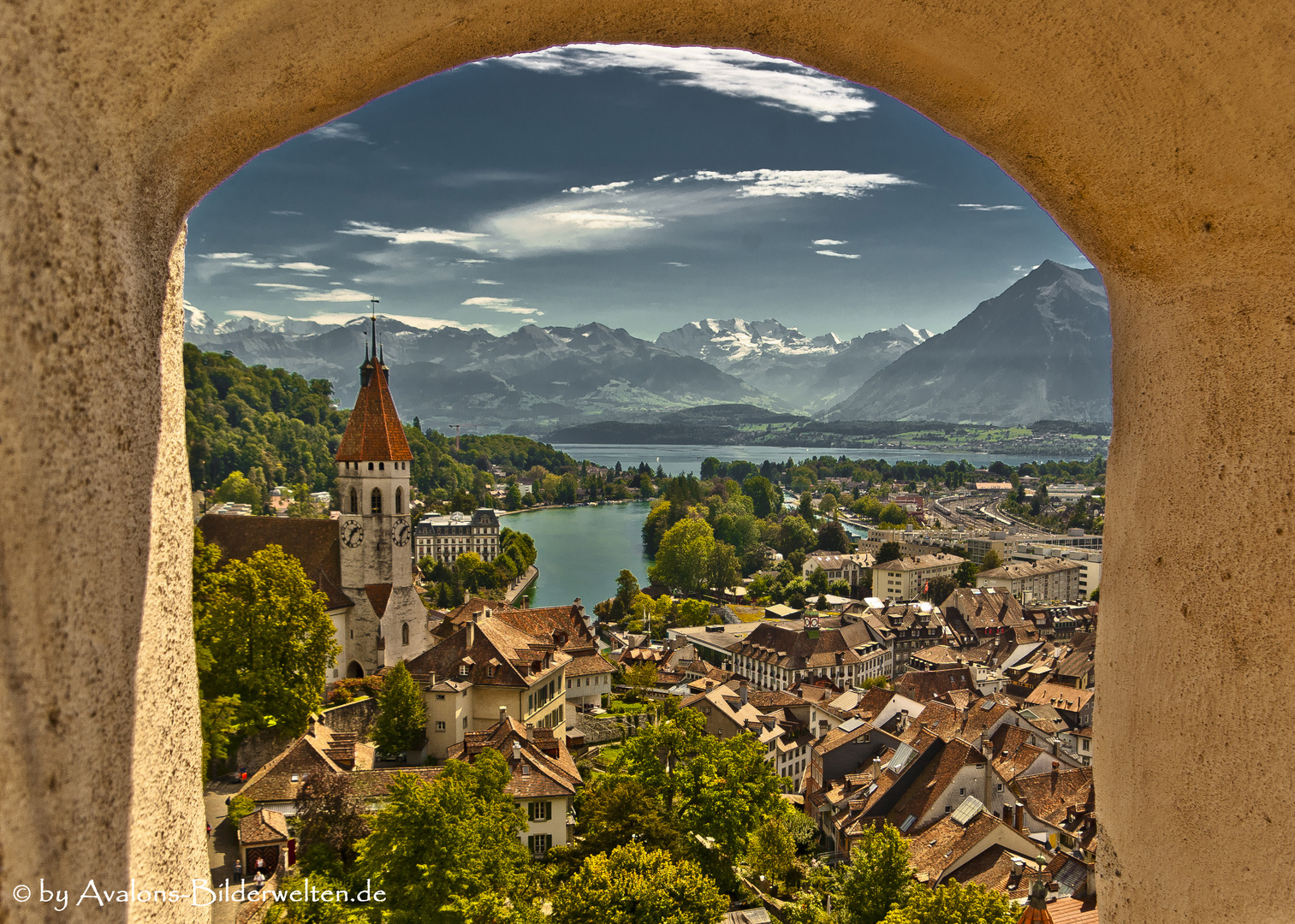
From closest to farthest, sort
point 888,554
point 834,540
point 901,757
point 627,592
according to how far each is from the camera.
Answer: point 901,757
point 627,592
point 888,554
point 834,540

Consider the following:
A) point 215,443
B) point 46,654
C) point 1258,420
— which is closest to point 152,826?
point 46,654

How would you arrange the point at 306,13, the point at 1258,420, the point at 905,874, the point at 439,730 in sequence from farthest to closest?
the point at 439,730
the point at 905,874
the point at 1258,420
the point at 306,13

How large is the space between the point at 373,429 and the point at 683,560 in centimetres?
4118

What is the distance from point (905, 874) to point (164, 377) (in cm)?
1834

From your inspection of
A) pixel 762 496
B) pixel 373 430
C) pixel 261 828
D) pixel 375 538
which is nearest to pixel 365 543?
pixel 375 538

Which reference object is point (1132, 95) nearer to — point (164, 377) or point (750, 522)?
point (164, 377)

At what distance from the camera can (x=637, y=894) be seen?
1352cm

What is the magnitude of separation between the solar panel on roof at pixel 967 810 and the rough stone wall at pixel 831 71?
2223 centimetres

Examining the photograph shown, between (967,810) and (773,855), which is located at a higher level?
(967,810)

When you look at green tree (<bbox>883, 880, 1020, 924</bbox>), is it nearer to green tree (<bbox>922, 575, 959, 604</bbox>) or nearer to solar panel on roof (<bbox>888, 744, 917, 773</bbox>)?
solar panel on roof (<bbox>888, 744, 917, 773</bbox>)

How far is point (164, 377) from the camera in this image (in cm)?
155

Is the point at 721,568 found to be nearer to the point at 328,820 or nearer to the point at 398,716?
the point at 398,716

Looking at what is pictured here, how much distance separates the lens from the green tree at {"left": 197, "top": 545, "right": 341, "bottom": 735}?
17297mm

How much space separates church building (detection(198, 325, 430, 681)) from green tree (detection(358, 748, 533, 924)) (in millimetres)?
13331
